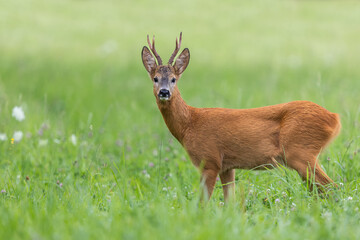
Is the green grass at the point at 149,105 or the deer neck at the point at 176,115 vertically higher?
the deer neck at the point at 176,115

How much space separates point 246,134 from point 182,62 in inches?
34.2

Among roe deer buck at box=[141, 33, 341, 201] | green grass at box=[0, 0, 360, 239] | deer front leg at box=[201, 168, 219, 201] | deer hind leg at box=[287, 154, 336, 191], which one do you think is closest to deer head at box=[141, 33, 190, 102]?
roe deer buck at box=[141, 33, 341, 201]

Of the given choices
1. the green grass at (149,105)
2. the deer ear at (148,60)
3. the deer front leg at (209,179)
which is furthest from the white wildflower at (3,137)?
the deer front leg at (209,179)

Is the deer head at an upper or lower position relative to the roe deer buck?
upper

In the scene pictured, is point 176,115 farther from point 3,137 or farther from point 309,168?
point 3,137

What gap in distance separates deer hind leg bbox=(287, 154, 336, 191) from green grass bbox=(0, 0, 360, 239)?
0.31ft

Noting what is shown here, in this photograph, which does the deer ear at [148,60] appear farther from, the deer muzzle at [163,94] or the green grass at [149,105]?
the green grass at [149,105]

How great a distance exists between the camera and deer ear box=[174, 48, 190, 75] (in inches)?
181

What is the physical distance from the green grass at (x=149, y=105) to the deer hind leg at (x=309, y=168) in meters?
0.10

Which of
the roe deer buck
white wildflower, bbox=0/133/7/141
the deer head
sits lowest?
white wildflower, bbox=0/133/7/141

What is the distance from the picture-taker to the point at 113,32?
16.6 meters

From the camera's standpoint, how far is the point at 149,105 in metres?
9.02

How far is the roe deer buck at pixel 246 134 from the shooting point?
4047mm

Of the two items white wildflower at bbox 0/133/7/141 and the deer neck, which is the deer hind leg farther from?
white wildflower at bbox 0/133/7/141
